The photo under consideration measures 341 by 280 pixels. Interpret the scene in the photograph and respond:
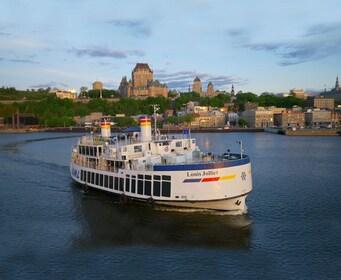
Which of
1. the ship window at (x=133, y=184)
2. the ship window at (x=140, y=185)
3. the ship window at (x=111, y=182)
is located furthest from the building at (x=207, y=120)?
the ship window at (x=140, y=185)

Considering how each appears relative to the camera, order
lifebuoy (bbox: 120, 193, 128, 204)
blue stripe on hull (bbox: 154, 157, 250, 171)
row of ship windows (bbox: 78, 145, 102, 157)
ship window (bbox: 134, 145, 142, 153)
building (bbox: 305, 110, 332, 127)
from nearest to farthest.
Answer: blue stripe on hull (bbox: 154, 157, 250, 171), lifebuoy (bbox: 120, 193, 128, 204), ship window (bbox: 134, 145, 142, 153), row of ship windows (bbox: 78, 145, 102, 157), building (bbox: 305, 110, 332, 127)

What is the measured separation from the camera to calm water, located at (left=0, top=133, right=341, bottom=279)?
20.5m

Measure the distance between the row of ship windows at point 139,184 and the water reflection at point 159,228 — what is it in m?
1.57

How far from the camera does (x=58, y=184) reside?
4325 centimetres

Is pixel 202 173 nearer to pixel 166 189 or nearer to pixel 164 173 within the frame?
pixel 164 173

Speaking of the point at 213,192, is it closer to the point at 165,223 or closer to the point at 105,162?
the point at 165,223

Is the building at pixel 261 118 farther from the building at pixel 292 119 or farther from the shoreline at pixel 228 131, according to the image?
the shoreline at pixel 228 131

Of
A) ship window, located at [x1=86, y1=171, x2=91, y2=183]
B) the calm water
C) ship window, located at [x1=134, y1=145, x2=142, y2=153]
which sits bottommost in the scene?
the calm water

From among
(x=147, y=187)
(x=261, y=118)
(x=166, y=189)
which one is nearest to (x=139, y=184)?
(x=147, y=187)

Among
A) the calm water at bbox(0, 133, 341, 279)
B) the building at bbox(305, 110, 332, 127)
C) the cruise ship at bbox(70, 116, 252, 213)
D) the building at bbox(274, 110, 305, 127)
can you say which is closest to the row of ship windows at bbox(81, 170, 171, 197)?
the cruise ship at bbox(70, 116, 252, 213)

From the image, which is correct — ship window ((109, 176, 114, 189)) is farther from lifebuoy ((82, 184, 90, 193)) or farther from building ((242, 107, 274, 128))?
building ((242, 107, 274, 128))

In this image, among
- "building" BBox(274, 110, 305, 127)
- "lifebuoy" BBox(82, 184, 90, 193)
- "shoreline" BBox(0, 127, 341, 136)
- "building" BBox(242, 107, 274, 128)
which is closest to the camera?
"lifebuoy" BBox(82, 184, 90, 193)

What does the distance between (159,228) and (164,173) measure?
12.9ft

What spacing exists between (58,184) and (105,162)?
37.2 feet
